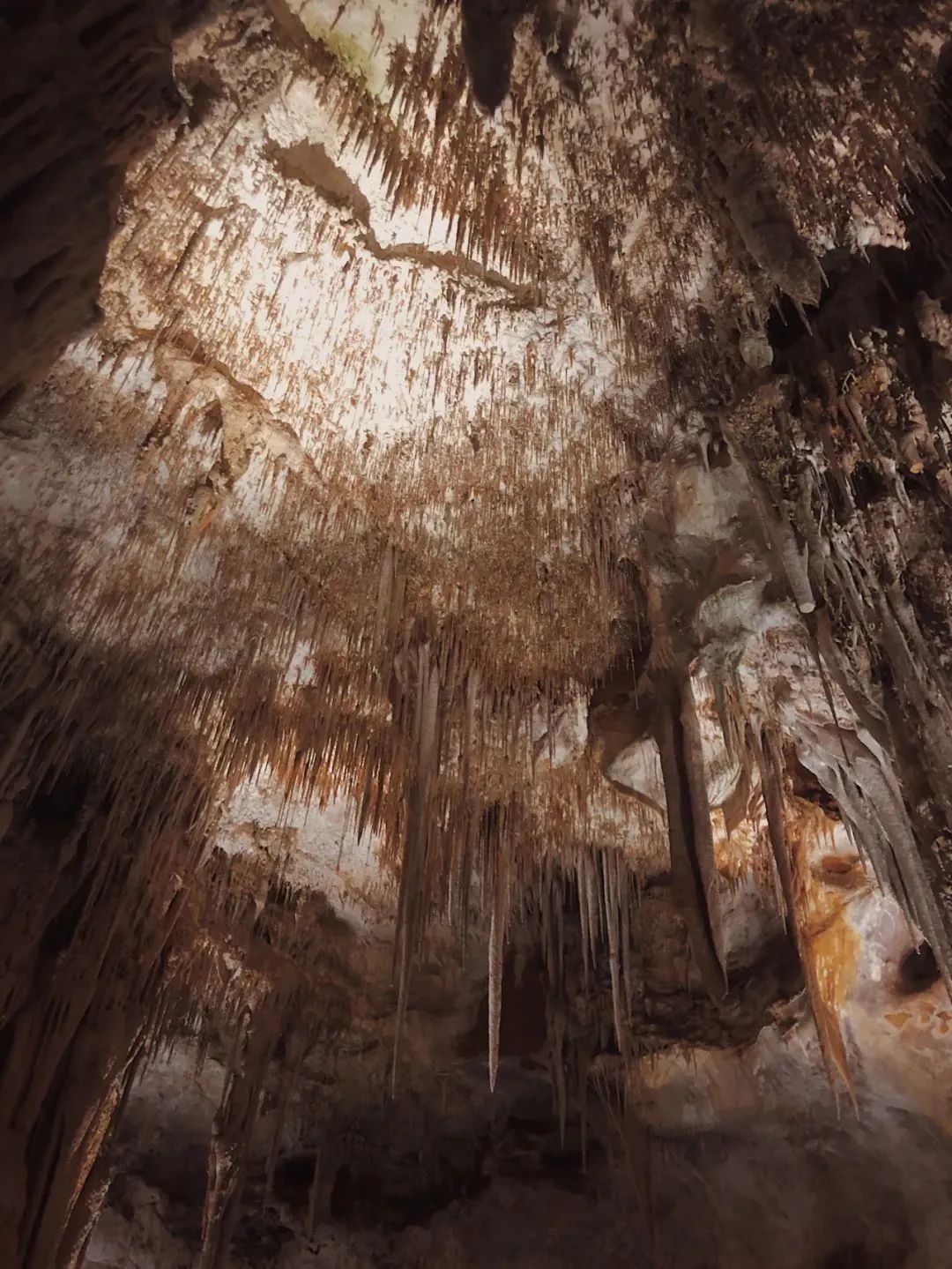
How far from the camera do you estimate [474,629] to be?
5520 mm

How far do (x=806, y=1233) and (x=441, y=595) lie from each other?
5.85 metres

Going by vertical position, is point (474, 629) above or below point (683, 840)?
above

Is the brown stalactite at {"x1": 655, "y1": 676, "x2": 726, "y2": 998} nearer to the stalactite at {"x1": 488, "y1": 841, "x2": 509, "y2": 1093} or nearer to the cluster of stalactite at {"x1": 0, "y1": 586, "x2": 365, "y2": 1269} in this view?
the stalactite at {"x1": 488, "y1": 841, "x2": 509, "y2": 1093}

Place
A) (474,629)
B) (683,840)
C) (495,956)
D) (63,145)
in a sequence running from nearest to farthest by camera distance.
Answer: (63,145)
(683,840)
(474,629)
(495,956)

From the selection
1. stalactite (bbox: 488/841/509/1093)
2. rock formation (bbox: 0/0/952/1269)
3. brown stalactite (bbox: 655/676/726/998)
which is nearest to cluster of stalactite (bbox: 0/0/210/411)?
rock formation (bbox: 0/0/952/1269)

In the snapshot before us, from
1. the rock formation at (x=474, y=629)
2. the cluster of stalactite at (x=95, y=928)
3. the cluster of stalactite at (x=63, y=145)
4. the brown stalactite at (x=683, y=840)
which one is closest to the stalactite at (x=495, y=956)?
the rock formation at (x=474, y=629)

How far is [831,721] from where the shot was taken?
4672 millimetres

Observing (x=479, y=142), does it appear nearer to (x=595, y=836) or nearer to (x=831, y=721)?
(x=831, y=721)

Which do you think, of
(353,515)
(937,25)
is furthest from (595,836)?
(937,25)

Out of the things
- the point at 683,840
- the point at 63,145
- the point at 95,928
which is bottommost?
the point at 95,928

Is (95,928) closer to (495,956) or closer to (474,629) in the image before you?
(495,956)

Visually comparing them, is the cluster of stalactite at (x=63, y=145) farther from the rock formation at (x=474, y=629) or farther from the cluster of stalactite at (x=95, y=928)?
the cluster of stalactite at (x=95, y=928)

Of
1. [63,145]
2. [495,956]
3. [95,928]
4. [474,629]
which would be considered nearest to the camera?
[63,145]

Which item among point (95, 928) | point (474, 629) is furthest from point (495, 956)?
point (95, 928)
